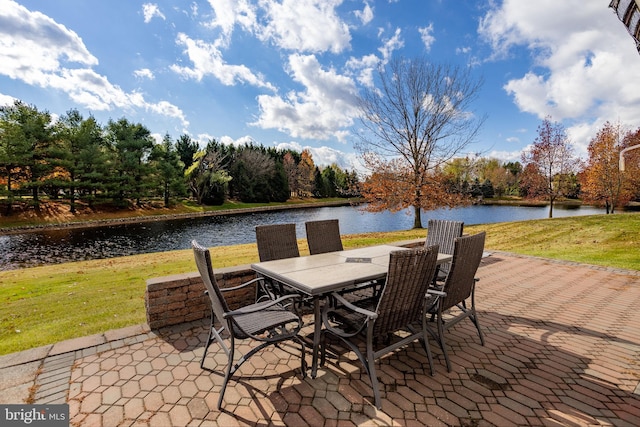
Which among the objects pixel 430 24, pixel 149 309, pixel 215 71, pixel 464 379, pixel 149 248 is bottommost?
pixel 149 248

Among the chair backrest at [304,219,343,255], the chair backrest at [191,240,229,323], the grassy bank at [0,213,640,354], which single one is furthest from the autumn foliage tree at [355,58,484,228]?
the chair backrest at [191,240,229,323]

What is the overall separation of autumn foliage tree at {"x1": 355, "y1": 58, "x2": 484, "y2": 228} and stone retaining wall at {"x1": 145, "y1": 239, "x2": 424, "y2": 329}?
11.6 m

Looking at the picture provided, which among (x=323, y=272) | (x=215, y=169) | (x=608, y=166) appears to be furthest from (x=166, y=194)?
(x=608, y=166)

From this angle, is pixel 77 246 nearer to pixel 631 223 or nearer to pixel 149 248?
pixel 149 248

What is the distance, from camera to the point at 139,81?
1389cm

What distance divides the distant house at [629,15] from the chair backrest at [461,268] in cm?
665

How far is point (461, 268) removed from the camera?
2602mm

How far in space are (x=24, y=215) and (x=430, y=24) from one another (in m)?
30.6

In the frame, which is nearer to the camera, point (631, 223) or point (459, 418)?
point (459, 418)

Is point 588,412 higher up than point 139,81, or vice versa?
point 139,81

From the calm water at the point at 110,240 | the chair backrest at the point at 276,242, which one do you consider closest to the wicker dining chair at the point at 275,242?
the chair backrest at the point at 276,242

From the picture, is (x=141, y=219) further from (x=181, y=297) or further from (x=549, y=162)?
(x=549, y=162)

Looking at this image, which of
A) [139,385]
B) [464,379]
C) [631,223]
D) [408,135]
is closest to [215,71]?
[408,135]

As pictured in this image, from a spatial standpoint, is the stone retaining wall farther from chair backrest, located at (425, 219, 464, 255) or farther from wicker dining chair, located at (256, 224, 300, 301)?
chair backrest, located at (425, 219, 464, 255)
